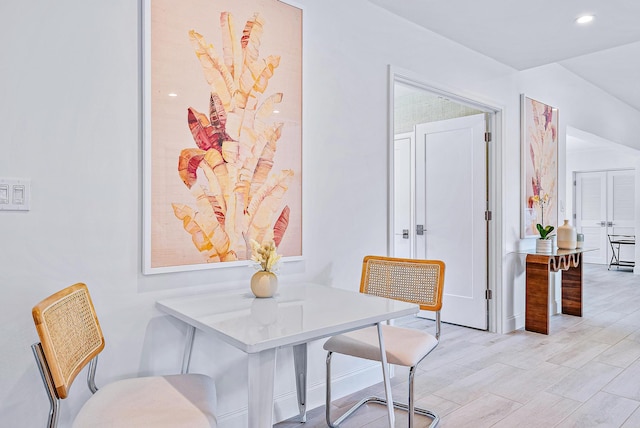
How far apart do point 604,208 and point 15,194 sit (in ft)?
33.2

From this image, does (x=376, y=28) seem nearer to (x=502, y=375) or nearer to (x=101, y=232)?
(x=101, y=232)

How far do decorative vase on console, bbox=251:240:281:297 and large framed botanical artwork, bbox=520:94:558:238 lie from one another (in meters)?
3.07

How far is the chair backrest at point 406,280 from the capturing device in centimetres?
226

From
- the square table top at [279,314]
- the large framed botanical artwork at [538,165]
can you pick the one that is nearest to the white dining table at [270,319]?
the square table top at [279,314]

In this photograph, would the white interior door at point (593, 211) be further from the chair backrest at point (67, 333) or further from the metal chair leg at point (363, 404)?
the chair backrest at point (67, 333)

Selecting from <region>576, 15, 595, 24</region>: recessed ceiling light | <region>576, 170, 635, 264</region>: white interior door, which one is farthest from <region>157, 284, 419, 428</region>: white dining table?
<region>576, 170, 635, 264</region>: white interior door

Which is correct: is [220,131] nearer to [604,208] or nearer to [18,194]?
[18,194]

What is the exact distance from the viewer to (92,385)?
1.55 m

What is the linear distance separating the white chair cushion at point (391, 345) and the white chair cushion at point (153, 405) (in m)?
0.71

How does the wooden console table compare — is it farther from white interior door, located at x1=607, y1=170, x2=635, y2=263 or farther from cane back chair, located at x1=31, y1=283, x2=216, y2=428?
white interior door, located at x1=607, y1=170, x2=635, y2=263

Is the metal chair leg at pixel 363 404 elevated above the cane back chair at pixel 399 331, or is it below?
below

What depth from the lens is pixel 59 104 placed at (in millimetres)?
1642

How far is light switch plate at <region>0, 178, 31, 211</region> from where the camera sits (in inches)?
59.9

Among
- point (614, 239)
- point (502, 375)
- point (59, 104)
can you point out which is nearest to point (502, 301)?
point (502, 375)
